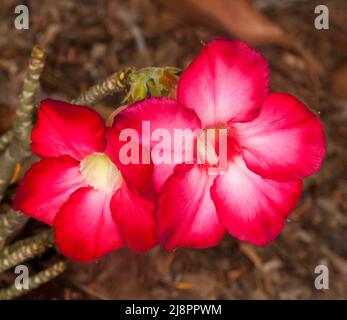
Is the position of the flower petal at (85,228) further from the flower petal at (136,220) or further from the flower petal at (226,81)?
the flower petal at (226,81)

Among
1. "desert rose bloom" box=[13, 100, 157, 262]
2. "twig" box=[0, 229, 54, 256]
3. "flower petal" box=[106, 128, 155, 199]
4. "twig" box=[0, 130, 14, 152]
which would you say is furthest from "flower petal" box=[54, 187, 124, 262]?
"twig" box=[0, 130, 14, 152]

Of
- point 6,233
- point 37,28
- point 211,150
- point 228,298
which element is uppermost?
point 37,28

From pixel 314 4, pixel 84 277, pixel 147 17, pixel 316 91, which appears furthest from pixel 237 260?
pixel 314 4

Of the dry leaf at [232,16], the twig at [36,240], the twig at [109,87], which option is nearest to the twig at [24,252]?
the twig at [36,240]

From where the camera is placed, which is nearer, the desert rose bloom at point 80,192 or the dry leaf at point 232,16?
the desert rose bloom at point 80,192

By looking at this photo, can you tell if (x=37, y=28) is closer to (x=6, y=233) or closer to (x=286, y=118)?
(x=6, y=233)

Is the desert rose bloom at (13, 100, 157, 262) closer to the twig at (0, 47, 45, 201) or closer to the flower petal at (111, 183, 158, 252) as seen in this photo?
the flower petal at (111, 183, 158, 252)

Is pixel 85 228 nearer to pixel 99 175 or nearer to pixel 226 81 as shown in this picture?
pixel 99 175
